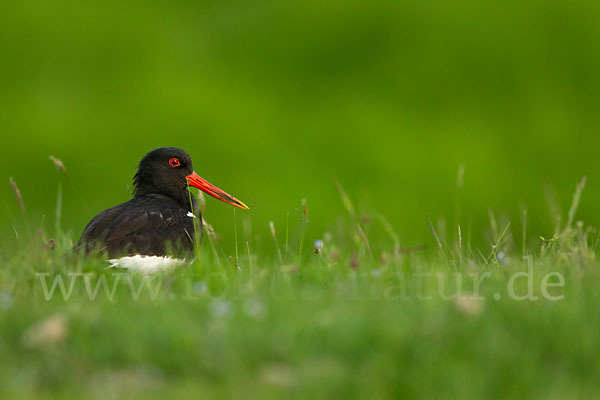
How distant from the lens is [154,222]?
24.0ft

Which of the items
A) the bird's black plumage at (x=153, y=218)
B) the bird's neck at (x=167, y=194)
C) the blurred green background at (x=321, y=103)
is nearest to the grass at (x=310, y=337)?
the bird's black plumage at (x=153, y=218)

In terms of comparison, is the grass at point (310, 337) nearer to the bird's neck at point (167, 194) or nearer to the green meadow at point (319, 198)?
the green meadow at point (319, 198)

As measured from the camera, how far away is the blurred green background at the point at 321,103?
2414 cm

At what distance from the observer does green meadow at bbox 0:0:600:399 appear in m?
4.04

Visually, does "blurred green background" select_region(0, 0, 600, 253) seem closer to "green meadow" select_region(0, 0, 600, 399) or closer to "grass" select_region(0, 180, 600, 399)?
"green meadow" select_region(0, 0, 600, 399)

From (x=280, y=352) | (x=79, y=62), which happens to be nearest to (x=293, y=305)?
(x=280, y=352)

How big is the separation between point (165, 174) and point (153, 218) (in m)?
1.04

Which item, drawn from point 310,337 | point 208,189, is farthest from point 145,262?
point 310,337

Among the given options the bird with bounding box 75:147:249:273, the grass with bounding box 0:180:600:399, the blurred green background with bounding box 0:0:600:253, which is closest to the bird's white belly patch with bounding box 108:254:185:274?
the bird with bounding box 75:147:249:273

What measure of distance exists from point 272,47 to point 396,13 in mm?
5786

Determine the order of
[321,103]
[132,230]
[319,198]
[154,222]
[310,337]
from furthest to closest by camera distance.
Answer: [321,103] → [319,198] → [154,222] → [132,230] → [310,337]

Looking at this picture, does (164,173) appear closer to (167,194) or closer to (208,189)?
(167,194)

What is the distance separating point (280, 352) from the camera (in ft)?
13.5

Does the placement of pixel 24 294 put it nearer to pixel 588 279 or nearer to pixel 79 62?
pixel 588 279
